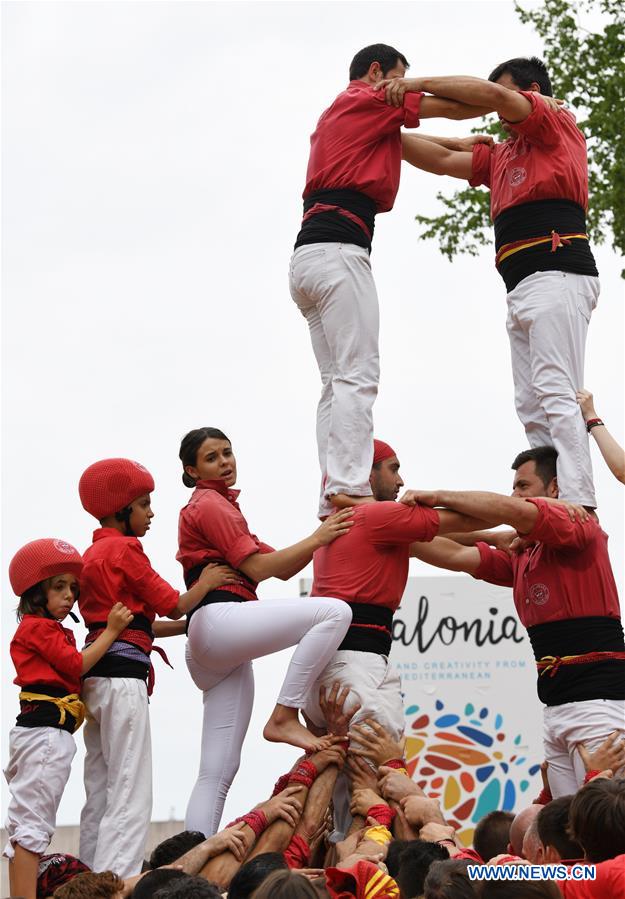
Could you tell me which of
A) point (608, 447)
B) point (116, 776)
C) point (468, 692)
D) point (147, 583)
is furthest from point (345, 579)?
point (468, 692)

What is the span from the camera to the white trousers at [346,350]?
7625 millimetres

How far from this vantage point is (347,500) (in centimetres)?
755

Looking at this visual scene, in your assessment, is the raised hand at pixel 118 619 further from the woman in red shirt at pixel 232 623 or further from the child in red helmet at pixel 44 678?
the woman in red shirt at pixel 232 623

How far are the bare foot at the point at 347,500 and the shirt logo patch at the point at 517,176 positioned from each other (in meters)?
2.01

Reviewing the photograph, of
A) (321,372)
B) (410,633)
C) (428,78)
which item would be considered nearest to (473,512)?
(321,372)

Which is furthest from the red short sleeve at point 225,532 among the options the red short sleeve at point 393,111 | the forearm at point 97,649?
the red short sleeve at point 393,111

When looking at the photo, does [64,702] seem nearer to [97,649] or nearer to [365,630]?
[97,649]

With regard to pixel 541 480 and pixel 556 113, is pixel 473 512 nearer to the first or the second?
pixel 541 480

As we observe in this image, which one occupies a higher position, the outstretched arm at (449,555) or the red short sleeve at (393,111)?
the red short sleeve at (393,111)

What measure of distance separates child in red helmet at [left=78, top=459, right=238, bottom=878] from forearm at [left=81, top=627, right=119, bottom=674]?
122 mm

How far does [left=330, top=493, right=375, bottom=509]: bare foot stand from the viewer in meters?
7.55

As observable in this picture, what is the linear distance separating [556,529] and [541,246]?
1.67 m

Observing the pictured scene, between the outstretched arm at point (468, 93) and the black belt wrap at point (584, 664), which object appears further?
the outstretched arm at point (468, 93)

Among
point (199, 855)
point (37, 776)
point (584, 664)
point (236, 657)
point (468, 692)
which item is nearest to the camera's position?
point (199, 855)
